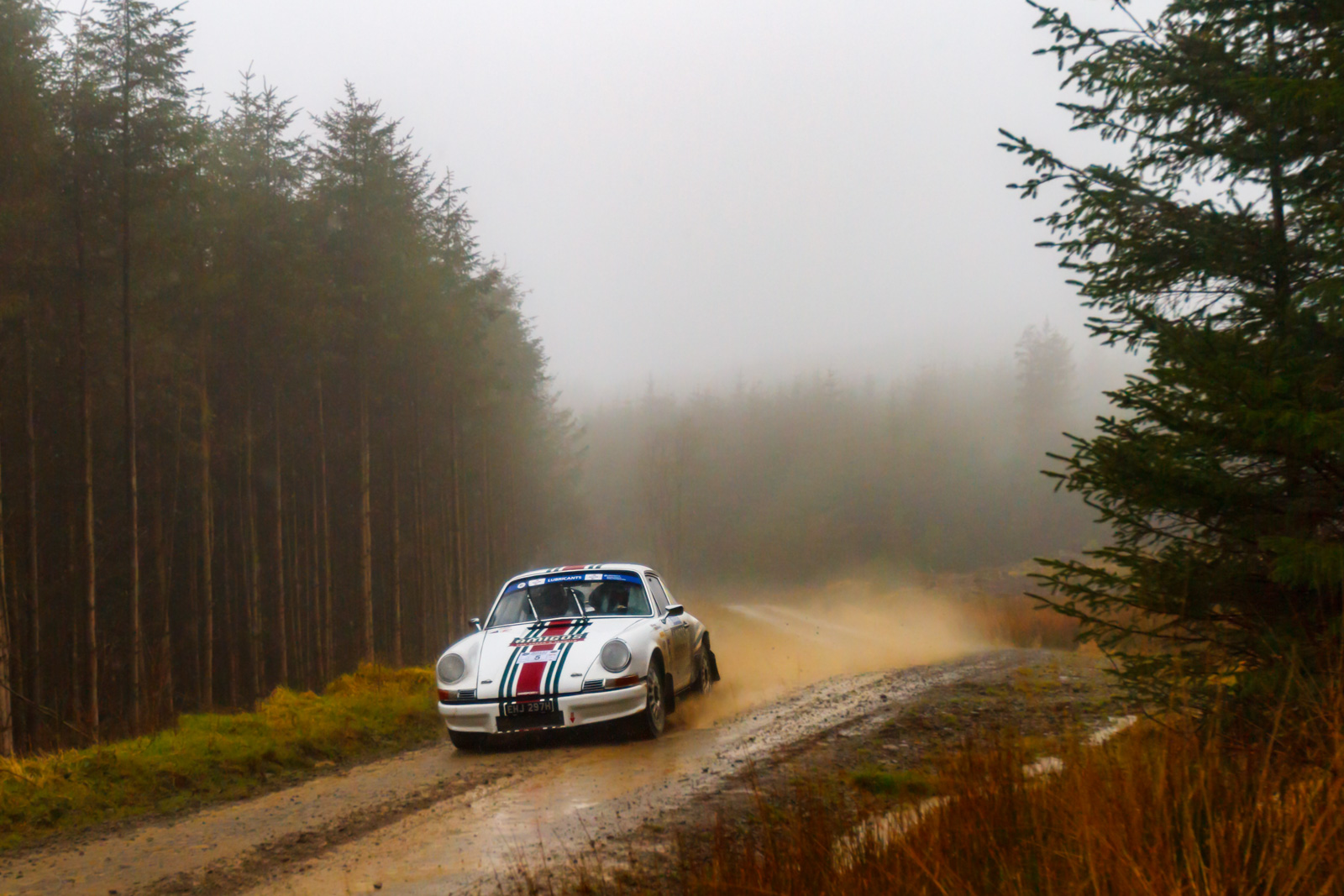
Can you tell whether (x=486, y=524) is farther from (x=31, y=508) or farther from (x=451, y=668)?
(x=451, y=668)

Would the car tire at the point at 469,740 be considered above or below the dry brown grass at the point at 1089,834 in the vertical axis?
below

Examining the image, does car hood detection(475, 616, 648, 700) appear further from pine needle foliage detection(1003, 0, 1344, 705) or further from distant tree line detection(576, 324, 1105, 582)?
distant tree line detection(576, 324, 1105, 582)

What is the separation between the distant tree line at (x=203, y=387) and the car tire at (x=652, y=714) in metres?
5.61

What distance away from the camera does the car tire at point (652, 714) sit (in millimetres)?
9398

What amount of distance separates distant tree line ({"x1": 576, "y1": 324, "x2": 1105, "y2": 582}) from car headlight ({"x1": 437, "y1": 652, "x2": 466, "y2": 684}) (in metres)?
53.8

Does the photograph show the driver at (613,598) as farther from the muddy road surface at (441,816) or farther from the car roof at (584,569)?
the muddy road surface at (441,816)

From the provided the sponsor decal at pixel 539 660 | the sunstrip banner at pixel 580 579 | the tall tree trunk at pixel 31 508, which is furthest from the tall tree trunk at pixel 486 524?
the sponsor decal at pixel 539 660

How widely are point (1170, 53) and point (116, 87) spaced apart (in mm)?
18796

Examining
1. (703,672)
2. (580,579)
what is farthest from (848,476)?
(580,579)

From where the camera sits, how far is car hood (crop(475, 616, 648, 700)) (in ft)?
30.1

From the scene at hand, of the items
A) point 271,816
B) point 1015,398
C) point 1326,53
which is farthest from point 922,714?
point 1015,398

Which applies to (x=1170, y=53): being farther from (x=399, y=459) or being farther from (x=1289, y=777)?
(x=399, y=459)

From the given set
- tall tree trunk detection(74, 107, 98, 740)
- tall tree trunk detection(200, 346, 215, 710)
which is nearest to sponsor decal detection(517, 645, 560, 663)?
tall tree trunk detection(74, 107, 98, 740)

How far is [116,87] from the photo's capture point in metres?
18.6
